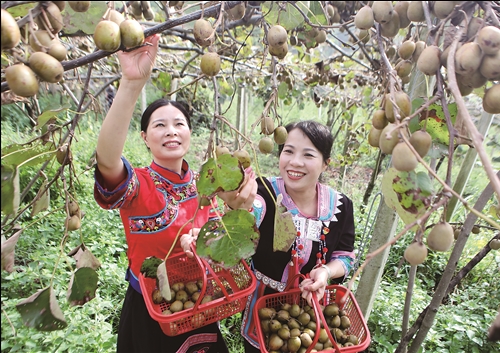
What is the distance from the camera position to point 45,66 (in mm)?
537

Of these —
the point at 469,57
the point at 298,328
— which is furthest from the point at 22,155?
the point at 298,328

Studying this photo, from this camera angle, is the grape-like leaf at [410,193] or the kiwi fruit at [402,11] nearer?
the grape-like leaf at [410,193]

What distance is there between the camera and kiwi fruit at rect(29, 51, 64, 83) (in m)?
0.53

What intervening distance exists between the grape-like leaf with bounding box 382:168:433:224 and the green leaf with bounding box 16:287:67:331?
0.66 metres

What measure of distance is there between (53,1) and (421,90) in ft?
4.24

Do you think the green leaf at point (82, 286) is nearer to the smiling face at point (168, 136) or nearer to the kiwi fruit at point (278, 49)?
the kiwi fruit at point (278, 49)

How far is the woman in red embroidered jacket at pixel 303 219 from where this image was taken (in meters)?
1.57

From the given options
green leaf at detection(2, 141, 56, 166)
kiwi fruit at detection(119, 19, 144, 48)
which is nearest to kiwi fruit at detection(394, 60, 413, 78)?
kiwi fruit at detection(119, 19, 144, 48)

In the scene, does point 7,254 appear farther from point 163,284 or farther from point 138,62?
point 138,62

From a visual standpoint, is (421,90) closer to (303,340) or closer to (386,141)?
(386,141)

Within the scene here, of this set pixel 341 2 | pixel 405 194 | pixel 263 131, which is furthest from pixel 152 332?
pixel 341 2

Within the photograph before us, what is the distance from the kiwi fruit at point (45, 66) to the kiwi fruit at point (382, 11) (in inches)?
22.6

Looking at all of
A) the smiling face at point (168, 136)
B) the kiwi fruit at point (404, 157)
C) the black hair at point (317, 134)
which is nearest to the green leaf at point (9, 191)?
the kiwi fruit at point (404, 157)

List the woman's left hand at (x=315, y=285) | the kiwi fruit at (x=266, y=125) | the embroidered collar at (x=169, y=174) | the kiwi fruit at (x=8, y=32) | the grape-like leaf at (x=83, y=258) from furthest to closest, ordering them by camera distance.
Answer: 1. the embroidered collar at (x=169, y=174)
2. the woman's left hand at (x=315, y=285)
3. the kiwi fruit at (x=266, y=125)
4. the grape-like leaf at (x=83, y=258)
5. the kiwi fruit at (x=8, y=32)
